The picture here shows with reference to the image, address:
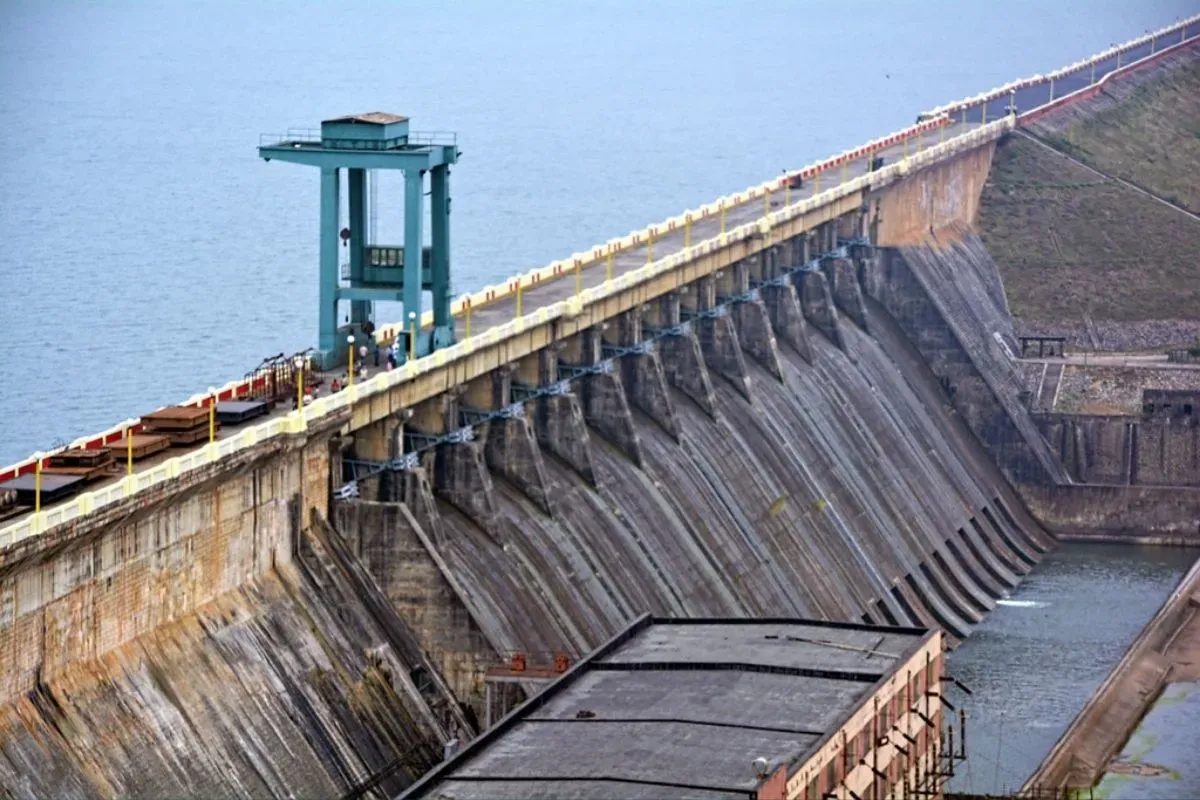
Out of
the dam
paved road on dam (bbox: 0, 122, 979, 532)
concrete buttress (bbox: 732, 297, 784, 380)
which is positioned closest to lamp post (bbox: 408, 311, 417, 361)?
the dam

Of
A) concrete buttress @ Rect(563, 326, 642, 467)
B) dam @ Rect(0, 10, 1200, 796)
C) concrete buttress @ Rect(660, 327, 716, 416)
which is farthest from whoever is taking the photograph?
concrete buttress @ Rect(660, 327, 716, 416)

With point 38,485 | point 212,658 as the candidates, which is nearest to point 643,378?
point 212,658

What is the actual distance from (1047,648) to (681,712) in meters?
43.0

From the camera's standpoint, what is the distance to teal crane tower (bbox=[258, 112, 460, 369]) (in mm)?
78250

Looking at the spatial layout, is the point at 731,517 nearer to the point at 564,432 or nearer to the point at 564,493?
the point at 564,432

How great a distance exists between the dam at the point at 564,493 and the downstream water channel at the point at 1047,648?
62.5 inches

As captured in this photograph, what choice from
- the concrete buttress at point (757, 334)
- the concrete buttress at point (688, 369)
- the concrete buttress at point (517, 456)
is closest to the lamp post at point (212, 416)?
the concrete buttress at point (517, 456)

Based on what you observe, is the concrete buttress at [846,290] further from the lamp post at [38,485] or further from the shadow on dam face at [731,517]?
the lamp post at [38,485]

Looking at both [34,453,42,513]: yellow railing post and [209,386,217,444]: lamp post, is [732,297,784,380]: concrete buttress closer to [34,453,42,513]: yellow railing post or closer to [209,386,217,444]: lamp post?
[209,386,217,444]: lamp post

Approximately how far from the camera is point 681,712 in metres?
62.5

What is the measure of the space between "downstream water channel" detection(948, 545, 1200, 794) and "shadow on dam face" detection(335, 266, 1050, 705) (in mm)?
1490

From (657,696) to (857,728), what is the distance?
4.30m

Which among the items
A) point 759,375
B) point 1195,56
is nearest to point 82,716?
point 759,375

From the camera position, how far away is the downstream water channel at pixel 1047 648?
90.6 m
